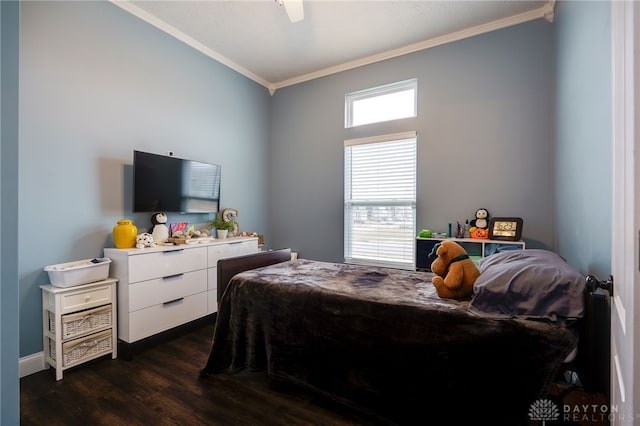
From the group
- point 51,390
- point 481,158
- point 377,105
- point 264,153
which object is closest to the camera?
point 51,390

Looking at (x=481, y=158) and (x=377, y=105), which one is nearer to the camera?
(x=481, y=158)

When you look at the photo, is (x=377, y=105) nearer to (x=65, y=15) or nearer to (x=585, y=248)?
(x=585, y=248)

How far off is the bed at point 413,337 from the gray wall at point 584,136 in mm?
221

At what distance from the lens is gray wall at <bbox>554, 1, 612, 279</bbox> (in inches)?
46.9

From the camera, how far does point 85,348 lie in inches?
79.5

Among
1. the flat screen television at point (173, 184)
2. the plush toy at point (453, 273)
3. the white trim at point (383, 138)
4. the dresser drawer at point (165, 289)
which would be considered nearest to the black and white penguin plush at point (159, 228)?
the flat screen television at point (173, 184)

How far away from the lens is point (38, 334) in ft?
6.52

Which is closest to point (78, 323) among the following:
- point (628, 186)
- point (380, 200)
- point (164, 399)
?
point (164, 399)

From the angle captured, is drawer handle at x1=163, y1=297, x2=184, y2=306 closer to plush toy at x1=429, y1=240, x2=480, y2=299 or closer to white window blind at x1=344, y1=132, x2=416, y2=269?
white window blind at x1=344, y1=132, x2=416, y2=269

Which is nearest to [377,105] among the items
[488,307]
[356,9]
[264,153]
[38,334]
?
[356,9]

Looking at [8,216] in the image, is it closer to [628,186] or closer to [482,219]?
[628,186]

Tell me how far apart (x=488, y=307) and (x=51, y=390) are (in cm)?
268

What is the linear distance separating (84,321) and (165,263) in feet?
2.12

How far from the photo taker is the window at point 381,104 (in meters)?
3.27
